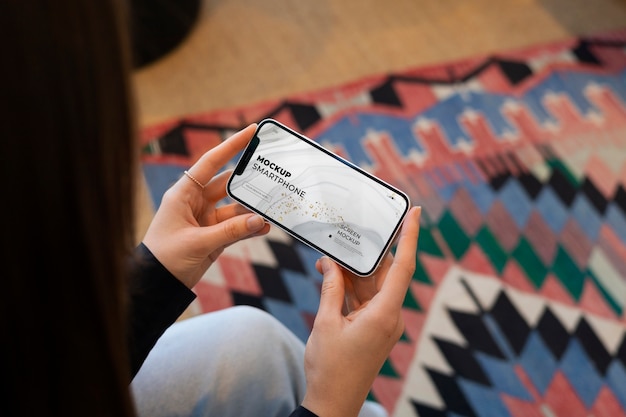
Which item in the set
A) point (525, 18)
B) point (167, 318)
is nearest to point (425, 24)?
point (525, 18)

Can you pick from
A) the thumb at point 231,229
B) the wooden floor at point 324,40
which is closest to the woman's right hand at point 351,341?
the thumb at point 231,229

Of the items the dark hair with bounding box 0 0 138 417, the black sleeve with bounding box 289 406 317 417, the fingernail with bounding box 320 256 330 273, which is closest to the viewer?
the dark hair with bounding box 0 0 138 417

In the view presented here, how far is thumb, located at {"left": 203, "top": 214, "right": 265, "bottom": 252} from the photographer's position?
0.62m

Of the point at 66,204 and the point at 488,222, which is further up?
the point at 66,204

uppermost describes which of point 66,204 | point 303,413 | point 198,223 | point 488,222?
point 66,204

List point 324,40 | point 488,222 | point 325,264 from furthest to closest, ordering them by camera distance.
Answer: point 324,40 < point 488,222 < point 325,264

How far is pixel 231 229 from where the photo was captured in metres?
0.63

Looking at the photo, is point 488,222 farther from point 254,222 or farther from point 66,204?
point 66,204

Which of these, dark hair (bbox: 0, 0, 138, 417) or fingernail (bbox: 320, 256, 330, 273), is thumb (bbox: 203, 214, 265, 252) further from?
dark hair (bbox: 0, 0, 138, 417)

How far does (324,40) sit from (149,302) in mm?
969

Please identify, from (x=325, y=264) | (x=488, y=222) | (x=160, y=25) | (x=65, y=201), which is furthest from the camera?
(x=160, y=25)

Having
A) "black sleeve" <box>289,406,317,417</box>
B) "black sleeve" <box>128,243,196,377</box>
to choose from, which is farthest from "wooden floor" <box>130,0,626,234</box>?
"black sleeve" <box>289,406,317,417</box>

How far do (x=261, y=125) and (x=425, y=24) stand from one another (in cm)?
91

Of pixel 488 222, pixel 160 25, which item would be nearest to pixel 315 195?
pixel 488 222
